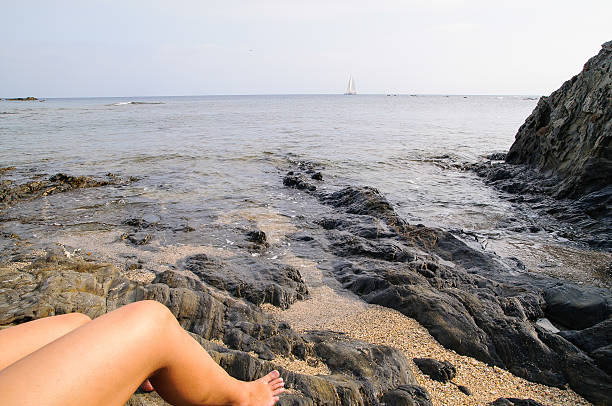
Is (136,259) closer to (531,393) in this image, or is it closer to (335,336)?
(335,336)

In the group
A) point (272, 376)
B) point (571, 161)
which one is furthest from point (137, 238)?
point (571, 161)

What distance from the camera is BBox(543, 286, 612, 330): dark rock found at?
4512 millimetres

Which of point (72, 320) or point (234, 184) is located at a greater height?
point (72, 320)

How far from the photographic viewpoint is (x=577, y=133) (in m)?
11.6

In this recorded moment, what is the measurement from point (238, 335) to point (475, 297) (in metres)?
2.95

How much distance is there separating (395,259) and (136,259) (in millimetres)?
4286

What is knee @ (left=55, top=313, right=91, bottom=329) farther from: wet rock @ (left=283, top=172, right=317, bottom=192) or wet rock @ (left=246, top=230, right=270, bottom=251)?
wet rock @ (left=283, top=172, right=317, bottom=192)

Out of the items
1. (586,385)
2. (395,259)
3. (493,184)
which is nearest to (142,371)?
(586,385)

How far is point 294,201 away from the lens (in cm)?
1049

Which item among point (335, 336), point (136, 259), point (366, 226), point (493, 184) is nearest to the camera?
point (335, 336)

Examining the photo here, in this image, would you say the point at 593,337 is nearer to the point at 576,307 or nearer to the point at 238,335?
the point at 576,307

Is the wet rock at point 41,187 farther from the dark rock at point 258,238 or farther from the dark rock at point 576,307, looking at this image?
the dark rock at point 576,307

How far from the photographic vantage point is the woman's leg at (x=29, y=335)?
173 centimetres

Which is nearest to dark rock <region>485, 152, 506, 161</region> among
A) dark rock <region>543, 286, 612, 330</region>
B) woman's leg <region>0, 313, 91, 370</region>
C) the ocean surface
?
the ocean surface
